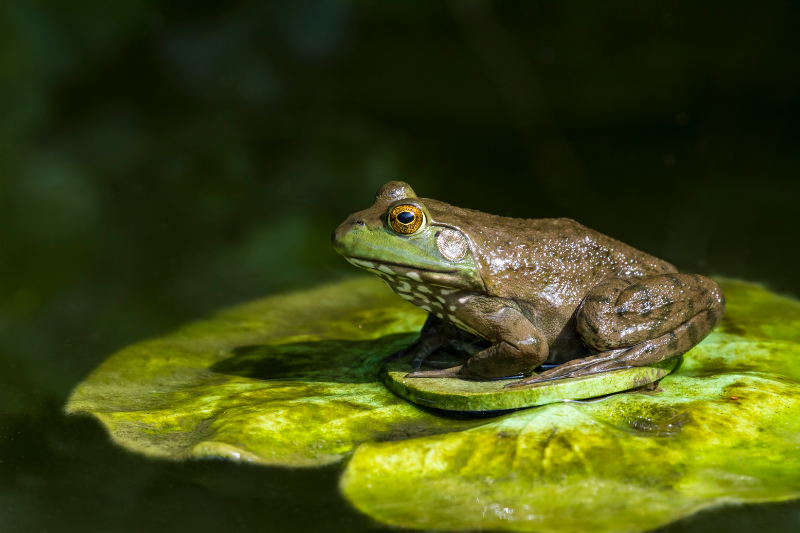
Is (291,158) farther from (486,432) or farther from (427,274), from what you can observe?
(486,432)

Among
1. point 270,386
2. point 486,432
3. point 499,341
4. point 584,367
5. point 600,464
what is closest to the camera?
point 600,464

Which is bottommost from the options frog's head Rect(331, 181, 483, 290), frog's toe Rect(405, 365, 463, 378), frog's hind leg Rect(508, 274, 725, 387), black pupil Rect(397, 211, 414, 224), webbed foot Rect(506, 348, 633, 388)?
frog's toe Rect(405, 365, 463, 378)

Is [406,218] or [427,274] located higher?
[406,218]

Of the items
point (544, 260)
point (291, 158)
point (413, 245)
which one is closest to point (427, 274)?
point (413, 245)

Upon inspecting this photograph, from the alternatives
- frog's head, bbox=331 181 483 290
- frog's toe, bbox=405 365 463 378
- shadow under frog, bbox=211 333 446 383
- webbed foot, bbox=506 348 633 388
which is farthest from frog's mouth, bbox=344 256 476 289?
shadow under frog, bbox=211 333 446 383

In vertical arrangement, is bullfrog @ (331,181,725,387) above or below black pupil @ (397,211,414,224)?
below

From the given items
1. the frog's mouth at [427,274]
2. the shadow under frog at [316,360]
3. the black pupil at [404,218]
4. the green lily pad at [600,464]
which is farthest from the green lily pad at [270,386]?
the black pupil at [404,218]

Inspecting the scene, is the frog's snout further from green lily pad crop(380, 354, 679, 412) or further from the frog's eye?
green lily pad crop(380, 354, 679, 412)
